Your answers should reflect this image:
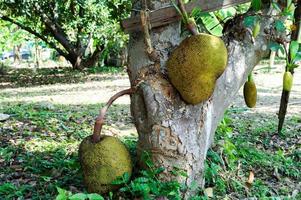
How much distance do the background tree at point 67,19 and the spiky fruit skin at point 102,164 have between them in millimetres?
7373

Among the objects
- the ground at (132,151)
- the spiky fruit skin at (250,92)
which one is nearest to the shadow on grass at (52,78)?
the ground at (132,151)

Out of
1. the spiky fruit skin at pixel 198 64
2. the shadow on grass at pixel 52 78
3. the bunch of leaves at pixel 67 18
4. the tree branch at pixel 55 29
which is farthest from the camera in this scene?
the shadow on grass at pixel 52 78

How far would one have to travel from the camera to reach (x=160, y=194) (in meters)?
1.80

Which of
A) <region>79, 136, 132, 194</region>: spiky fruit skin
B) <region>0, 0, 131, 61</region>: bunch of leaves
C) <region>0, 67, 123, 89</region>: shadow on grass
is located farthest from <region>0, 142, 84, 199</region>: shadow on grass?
<region>0, 67, 123, 89</region>: shadow on grass

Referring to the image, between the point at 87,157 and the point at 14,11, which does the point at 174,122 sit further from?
the point at 14,11

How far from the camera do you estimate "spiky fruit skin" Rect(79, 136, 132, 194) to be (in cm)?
176

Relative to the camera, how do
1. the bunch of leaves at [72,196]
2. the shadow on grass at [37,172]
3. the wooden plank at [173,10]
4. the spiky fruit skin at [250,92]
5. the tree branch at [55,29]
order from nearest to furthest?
the bunch of leaves at [72,196]
the wooden plank at [173,10]
the shadow on grass at [37,172]
the spiky fruit skin at [250,92]
the tree branch at [55,29]

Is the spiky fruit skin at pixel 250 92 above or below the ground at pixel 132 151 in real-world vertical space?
above

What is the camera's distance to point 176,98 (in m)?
1.92

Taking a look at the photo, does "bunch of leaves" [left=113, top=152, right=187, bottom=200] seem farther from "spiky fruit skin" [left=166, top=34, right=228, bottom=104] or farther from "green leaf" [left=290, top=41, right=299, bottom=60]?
"green leaf" [left=290, top=41, right=299, bottom=60]

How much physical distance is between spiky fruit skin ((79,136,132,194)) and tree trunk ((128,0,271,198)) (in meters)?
0.21

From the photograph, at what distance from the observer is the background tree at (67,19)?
387 inches

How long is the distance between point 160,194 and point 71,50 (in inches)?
439

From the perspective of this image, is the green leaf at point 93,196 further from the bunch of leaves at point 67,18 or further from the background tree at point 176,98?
the bunch of leaves at point 67,18
